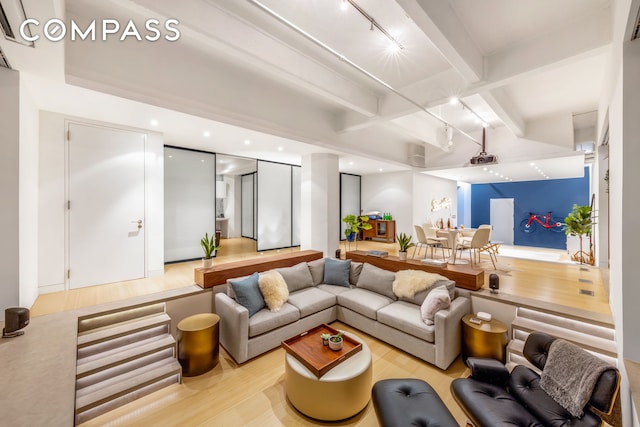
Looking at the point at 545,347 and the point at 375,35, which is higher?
the point at 375,35

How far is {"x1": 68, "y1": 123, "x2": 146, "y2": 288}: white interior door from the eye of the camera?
359 cm

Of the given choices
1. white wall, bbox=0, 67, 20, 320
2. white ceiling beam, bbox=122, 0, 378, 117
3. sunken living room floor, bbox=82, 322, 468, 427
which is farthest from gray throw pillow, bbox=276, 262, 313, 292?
white wall, bbox=0, 67, 20, 320

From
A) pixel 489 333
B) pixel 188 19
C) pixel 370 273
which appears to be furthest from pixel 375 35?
pixel 489 333

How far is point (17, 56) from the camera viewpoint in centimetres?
221

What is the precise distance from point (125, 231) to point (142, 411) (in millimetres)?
2788

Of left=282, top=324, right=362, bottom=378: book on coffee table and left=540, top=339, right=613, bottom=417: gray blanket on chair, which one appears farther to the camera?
left=282, top=324, right=362, bottom=378: book on coffee table


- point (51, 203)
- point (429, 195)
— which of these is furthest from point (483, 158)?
A: point (51, 203)

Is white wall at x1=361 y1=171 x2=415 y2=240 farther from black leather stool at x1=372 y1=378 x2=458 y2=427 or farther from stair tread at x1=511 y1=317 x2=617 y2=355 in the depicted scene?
black leather stool at x1=372 y1=378 x2=458 y2=427

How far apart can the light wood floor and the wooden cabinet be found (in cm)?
460

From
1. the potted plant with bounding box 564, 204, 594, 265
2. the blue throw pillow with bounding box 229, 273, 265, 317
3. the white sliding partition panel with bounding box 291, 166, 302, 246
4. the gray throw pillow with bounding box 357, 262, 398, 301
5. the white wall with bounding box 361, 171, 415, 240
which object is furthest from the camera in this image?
the white wall with bounding box 361, 171, 415, 240

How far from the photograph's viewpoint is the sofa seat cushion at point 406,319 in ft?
9.34

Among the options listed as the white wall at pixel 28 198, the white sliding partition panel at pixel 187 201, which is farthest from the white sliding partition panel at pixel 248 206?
the white wall at pixel 28 198

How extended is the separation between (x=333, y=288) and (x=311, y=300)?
24.5 inches

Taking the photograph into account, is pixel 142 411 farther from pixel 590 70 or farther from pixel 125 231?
pixel 590 70
